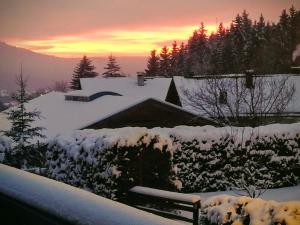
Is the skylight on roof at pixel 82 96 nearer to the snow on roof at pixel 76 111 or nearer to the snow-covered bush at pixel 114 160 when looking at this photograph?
the snow on roof at pixel 76 111

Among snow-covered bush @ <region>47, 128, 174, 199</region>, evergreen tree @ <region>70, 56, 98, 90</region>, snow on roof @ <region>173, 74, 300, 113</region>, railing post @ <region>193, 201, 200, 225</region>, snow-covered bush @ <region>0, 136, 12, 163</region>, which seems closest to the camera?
railing post @ <region>193, 201, 200, 225</region>

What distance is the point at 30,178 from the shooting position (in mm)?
1948

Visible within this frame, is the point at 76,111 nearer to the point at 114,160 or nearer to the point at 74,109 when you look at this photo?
the point at 74,109

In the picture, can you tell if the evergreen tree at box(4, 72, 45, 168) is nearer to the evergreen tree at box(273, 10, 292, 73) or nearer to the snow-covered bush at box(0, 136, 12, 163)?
the snow-covered bush at box(0, 136, 12, 163)

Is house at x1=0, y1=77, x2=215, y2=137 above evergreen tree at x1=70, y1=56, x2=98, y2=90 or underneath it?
underneath

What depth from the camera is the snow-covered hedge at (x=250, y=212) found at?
559 cm

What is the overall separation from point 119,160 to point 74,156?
1984 mm

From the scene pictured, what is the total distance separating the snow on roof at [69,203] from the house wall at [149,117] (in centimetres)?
1826

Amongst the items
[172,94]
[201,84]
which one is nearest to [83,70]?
[172,94]

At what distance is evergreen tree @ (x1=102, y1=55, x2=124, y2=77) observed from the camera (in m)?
88.2

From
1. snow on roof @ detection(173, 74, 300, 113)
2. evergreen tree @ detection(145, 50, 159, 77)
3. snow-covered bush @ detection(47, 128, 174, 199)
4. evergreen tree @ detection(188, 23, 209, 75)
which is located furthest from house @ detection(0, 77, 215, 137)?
evergreen tree @ detection(145, 50, 159, 77)

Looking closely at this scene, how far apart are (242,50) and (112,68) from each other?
39209 mm

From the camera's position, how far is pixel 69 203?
5.11 feet

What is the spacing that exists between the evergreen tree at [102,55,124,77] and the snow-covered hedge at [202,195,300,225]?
8243cm
